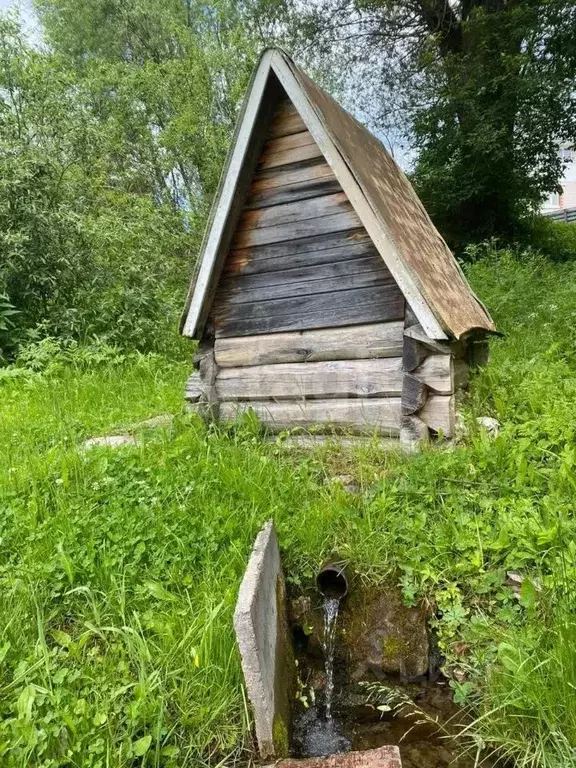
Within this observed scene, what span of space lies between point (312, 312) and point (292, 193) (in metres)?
1.06

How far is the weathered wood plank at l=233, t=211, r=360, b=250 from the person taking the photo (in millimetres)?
4418

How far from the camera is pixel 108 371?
24.6 ft

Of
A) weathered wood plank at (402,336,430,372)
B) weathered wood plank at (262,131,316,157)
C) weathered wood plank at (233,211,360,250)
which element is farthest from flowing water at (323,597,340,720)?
weathered wood plank at (262,131,316,157)

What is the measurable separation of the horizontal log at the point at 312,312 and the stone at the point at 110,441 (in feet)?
4.27

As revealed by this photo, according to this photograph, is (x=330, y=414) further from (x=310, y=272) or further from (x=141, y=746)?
(x=141, y=746)

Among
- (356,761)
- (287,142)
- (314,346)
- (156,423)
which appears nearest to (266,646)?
(356,761)

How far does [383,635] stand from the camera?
3135 millimetres

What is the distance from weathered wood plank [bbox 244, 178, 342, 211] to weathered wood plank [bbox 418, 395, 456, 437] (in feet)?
6.30

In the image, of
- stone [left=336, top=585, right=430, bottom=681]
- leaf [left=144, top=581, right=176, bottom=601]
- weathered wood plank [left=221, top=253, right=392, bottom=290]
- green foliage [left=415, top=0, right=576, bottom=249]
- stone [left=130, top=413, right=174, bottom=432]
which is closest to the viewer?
leaf [left=144, top=581, right=176, bottom=601]

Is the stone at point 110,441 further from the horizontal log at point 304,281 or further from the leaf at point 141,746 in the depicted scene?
the leaf at point 141,746

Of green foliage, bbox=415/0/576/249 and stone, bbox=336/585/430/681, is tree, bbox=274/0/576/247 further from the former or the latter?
stone, bbox=336/585/430/681

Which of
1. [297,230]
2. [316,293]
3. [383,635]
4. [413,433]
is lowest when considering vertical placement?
[383,635]

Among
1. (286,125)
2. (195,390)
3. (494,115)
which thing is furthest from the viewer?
(494,115)

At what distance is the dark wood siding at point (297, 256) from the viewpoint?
14.4 feet
